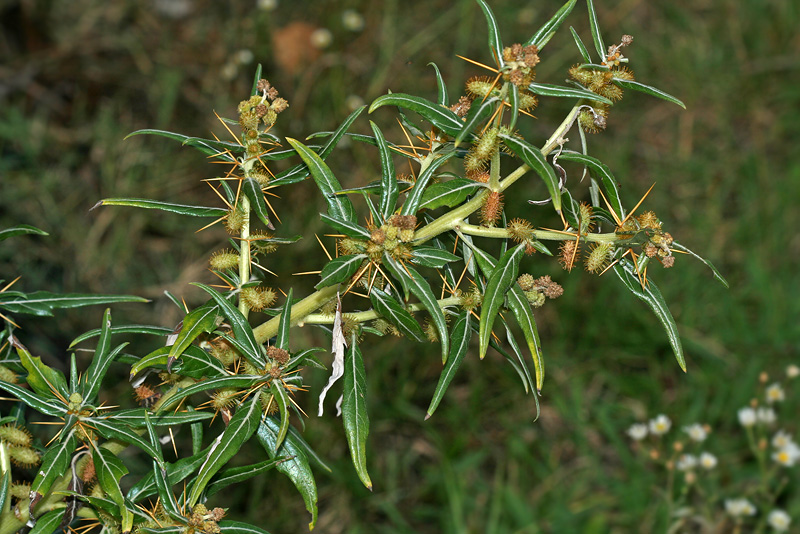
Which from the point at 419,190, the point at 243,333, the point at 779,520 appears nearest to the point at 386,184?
the point at 419,190

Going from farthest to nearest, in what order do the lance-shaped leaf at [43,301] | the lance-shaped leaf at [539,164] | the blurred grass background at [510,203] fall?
the blurred grass background at [510,203] → the lance-shaped leaf at [43,301] → the lance-shaped leaf at [539,164]

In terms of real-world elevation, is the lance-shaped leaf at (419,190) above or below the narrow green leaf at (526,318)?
above

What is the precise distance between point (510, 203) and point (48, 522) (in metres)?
2.76

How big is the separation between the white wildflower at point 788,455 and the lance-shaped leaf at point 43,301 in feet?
8.51

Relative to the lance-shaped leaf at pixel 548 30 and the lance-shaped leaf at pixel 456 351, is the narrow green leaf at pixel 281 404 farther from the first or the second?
the lance-shaped leaf at pixel 548 30

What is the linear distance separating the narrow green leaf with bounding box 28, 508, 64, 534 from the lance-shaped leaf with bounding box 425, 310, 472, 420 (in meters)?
0.72

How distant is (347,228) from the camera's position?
4.14 ft

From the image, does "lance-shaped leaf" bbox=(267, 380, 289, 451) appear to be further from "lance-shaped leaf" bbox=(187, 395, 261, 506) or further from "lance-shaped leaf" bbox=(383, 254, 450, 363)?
"lance-shaped leaf" bbox=(383, 254, 450, 363)

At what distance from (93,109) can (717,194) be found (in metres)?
3.61

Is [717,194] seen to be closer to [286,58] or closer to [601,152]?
[601,152]

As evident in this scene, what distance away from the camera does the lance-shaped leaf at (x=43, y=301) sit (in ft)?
5.27

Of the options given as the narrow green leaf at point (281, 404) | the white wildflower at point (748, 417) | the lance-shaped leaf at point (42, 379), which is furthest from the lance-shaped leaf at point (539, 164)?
the white wildflower at point (748, 417)

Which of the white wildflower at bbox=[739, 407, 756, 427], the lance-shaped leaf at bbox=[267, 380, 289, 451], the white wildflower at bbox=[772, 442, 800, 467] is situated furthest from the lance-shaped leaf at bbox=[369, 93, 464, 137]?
the white wildflower at bbox=[772, 442, 800, 467]

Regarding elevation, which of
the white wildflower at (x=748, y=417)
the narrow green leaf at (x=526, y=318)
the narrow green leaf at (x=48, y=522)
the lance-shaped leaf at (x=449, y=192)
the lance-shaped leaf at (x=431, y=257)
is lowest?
the white wildflower at (x=748, y=417)
